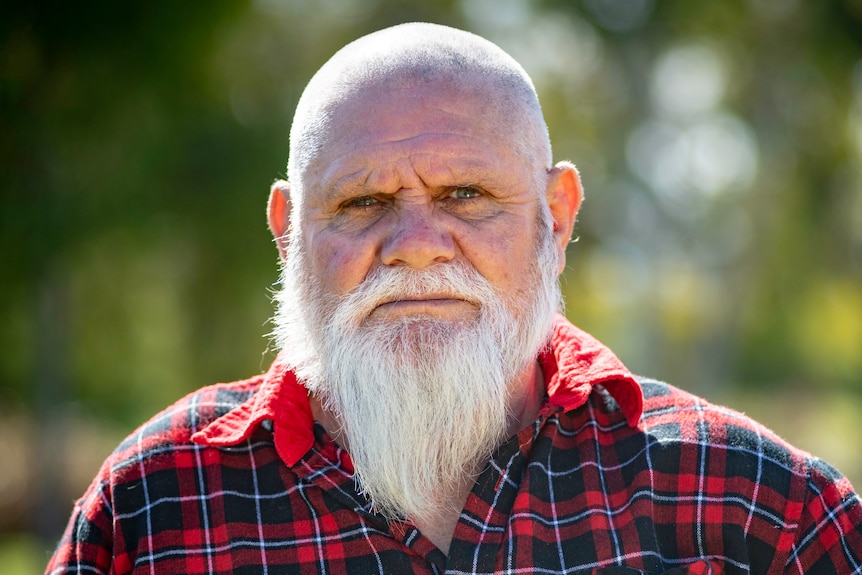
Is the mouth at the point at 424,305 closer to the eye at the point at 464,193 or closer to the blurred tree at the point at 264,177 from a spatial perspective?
the eye at the point at 464,193

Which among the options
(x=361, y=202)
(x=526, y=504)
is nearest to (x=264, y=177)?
(x=361, y=202)

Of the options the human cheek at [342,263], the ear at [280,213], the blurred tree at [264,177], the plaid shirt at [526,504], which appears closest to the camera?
the plaid shirt at [526,504]

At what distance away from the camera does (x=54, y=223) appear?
22.8ft

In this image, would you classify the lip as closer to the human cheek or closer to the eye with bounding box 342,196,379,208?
the human cheek

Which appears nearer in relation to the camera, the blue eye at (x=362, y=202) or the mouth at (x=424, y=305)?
the mouth at (x=424, y=305)

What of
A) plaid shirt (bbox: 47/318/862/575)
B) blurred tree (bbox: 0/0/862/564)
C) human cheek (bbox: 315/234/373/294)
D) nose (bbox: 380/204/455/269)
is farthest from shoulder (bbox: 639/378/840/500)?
blurred tree (bbox: 0/0/862/564)

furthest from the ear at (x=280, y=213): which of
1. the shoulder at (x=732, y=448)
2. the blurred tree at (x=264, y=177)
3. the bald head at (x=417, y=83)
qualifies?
the blurred tree at (x=264, y=177)

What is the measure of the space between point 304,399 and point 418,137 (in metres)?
0.72

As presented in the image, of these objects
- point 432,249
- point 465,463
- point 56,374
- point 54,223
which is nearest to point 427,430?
point 465,463

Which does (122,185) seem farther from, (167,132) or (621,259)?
(621,259)

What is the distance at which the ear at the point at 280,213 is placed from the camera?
2.50 meters

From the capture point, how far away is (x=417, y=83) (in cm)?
221

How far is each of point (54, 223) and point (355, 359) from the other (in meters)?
5.51

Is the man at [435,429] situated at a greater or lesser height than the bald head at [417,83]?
lesser
